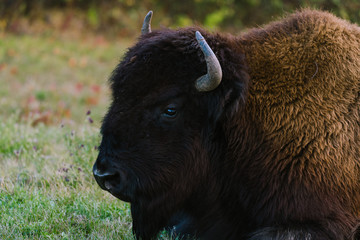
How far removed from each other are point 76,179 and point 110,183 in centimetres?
164

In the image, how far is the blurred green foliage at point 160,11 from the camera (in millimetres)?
15984

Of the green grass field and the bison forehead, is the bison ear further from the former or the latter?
the green grass field

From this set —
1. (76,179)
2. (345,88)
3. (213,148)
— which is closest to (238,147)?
(213,148)

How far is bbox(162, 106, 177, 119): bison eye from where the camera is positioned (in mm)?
3641

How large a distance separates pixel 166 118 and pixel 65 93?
25.4 feet

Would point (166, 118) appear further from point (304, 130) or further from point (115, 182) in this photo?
point (304, 130)

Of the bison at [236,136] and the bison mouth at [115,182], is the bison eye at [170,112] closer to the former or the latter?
the bison at [236,136]

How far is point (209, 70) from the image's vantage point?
3492 mm

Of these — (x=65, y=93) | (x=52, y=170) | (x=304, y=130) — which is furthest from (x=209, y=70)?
(x=65, y=93)

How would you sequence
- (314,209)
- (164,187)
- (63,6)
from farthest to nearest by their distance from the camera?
(63,6) < (164,187) < (314,209)

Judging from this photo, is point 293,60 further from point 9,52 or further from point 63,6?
point 63,6

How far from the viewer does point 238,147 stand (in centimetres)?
373

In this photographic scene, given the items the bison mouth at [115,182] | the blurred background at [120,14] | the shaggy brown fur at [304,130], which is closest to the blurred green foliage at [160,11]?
the blurred background at [120,14]

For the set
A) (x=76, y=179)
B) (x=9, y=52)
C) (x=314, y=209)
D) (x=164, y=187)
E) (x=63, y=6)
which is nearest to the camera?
(x=314, y=209)
